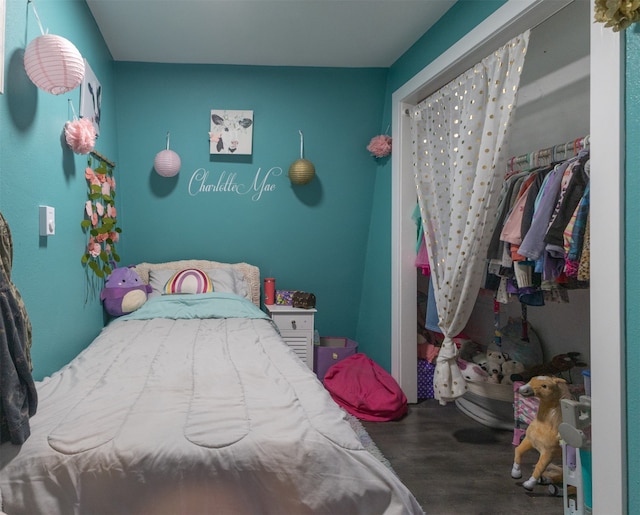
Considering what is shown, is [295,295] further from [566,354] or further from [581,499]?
[581,499]

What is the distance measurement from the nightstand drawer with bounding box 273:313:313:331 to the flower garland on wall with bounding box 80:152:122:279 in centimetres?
118

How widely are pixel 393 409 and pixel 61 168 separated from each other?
2248 millimetres

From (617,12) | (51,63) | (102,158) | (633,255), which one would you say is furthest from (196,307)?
(617,12)

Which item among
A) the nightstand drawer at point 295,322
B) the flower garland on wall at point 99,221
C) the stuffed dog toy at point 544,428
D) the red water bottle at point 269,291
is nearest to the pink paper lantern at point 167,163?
the flower garland on wall at point 99,221

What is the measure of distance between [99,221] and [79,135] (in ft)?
2.70

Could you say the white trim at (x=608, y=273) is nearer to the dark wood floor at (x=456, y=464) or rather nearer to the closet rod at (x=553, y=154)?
the dark wood floor at (x=456, y=464)

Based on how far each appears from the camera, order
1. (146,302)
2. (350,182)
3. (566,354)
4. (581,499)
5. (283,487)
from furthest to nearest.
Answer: (350,182) → (146,302) → (566,354) → (581,499) → (283,487)

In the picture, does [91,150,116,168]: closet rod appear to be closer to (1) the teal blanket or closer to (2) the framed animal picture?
(2) the framed animal picture

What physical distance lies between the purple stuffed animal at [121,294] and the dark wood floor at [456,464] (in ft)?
5.38

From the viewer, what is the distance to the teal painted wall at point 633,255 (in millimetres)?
1403

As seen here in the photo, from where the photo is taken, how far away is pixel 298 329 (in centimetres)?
345

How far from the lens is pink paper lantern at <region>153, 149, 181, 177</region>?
354cm

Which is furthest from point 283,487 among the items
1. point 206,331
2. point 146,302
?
point 146,302

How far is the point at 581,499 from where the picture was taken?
1729mm
